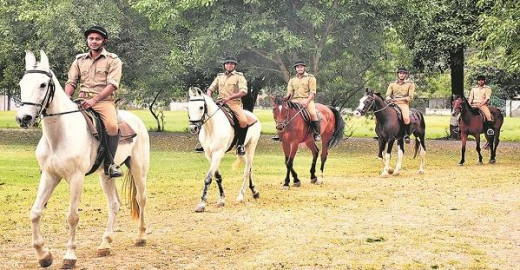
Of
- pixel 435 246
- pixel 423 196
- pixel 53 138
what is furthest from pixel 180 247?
pixel 423 196

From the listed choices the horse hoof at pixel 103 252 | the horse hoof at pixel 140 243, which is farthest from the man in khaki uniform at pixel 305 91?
the horse hoof at pixel 103 252

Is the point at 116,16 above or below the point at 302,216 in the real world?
above

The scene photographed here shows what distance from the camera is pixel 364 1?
96.4ft

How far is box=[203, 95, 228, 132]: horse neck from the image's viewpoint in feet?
47.3

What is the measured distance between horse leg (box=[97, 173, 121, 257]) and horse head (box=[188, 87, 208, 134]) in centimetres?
344

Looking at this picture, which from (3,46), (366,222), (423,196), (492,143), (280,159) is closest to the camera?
(366,222)

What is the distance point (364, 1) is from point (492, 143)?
724 cm

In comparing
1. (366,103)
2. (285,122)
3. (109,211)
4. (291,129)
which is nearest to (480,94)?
(366,103)

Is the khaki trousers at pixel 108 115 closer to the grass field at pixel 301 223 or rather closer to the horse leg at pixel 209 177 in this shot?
the grass field at pixel 301 223

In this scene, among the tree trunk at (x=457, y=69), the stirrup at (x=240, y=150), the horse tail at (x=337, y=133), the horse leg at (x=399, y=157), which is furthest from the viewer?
the tree trunk at (x=457, y=69)

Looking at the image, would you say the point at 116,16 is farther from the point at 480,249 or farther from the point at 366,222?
the point at 480,249

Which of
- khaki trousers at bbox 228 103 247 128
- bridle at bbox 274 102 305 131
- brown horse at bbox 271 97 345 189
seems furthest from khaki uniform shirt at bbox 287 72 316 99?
khaki trousers at bbox 228 103 247 128

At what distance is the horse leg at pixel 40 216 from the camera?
29.0 ft

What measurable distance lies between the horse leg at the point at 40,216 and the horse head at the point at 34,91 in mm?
845
